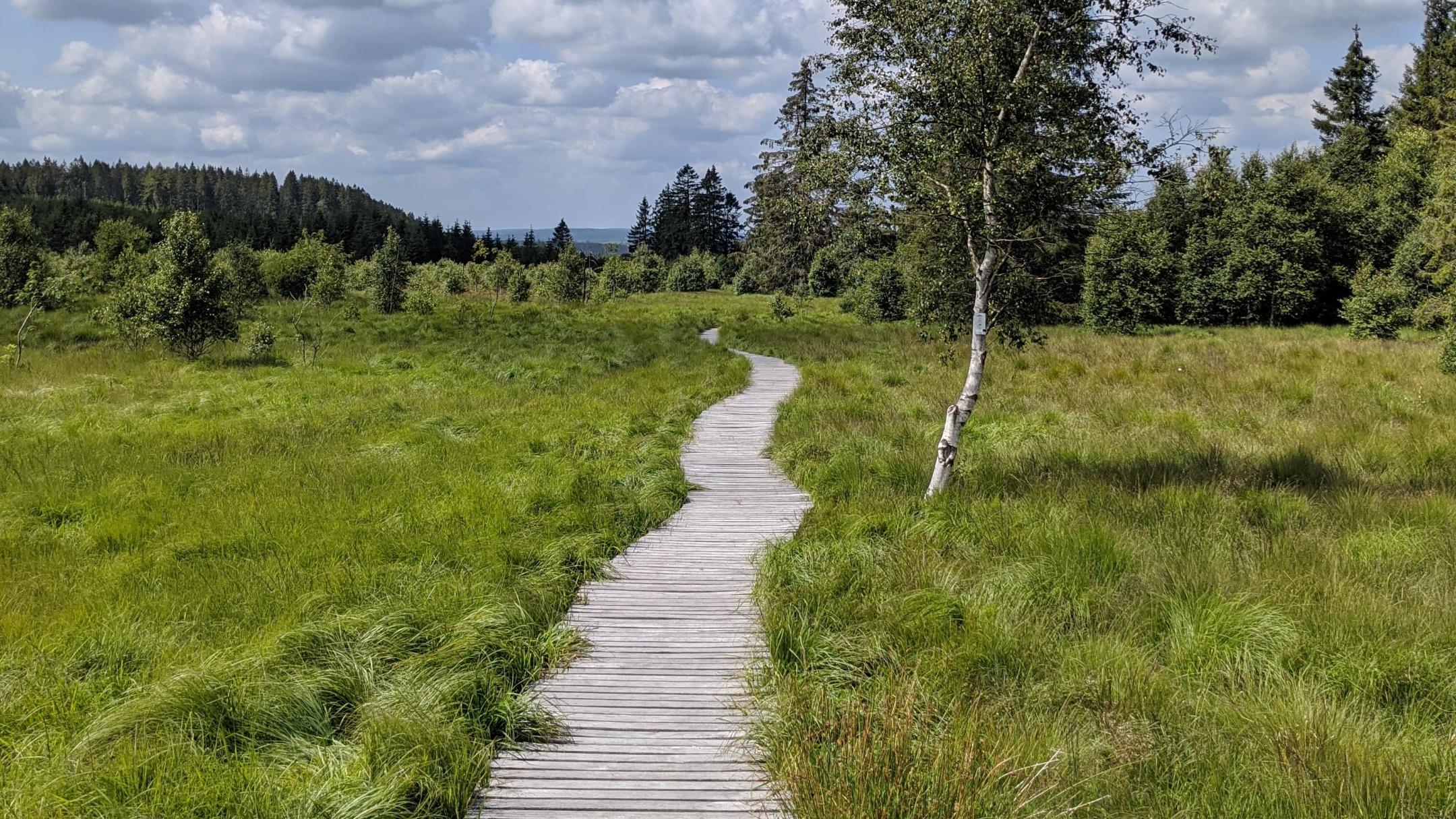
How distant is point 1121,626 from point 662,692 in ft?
10.0

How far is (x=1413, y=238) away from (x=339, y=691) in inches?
1424

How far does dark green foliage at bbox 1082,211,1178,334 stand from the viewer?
3098 centimetres

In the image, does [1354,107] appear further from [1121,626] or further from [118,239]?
[118,239]

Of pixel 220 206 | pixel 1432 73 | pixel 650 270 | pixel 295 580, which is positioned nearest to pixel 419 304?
pixel 295 580

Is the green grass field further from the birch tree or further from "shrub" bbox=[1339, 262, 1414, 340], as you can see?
"shrub" bbox=[1339, 262, 1414, 340]

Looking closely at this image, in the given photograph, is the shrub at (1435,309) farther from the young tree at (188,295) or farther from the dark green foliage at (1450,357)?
the young tree at (188,295)

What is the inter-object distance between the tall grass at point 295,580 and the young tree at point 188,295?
15.1 feet

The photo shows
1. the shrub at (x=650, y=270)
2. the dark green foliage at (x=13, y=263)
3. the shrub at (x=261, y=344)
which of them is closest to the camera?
the shrub at (x=261, y=344)

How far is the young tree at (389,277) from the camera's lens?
3269 centimetres

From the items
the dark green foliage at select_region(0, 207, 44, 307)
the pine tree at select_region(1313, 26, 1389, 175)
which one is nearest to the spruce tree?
the pine tree at select_region(1313, 26, 1389, 175)

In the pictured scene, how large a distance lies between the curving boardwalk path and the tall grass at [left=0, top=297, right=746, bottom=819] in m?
0.26

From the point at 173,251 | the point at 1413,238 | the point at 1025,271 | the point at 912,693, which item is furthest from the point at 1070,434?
the point at 1413,238

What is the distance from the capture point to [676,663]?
208 inches

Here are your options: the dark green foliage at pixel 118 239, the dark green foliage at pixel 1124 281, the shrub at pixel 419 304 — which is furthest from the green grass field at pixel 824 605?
the dark green foliage at pixel 118 239
